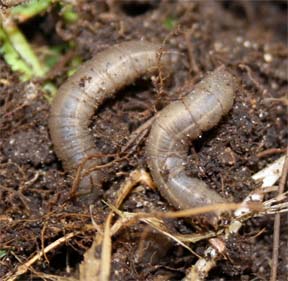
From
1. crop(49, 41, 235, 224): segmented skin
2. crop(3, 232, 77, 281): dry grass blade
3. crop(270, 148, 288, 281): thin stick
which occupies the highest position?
crop(49, 41, 235, 224): segmented skin

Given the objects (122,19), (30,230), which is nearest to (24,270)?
(30,230)

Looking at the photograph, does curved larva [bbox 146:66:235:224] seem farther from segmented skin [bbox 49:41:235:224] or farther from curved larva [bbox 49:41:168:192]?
curved larva [bbox 49:41:168:192]

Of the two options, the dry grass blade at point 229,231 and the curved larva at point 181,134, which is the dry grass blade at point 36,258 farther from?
the dry grass blade at point 229,231

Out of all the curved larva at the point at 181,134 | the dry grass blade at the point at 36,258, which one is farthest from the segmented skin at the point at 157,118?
the dry grass blade at the point at 36,258

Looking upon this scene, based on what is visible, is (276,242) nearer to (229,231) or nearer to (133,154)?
(229,231)

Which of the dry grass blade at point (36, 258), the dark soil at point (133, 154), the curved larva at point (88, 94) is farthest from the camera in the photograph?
the curved larva at point (88, 94)

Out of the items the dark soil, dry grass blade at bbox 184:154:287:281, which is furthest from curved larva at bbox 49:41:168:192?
dry grass blade at bbox 184:154:287:281

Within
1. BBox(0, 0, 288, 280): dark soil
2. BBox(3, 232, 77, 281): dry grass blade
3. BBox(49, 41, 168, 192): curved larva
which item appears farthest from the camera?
BBox(49, 41, 168, 192): curved larva

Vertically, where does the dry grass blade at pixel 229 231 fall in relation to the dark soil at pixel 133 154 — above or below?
below
